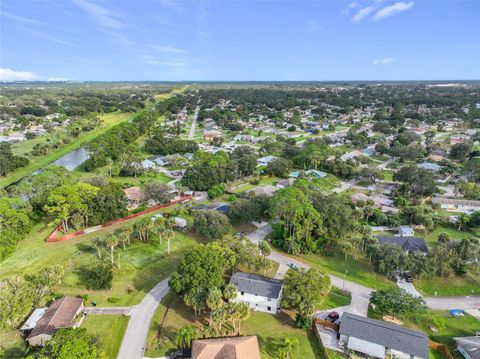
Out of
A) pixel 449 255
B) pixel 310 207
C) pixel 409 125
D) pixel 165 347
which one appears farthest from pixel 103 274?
pixel 409 125

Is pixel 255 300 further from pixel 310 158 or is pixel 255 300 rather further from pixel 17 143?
pixel 17 143

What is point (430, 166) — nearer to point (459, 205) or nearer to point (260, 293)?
point (459, 205)

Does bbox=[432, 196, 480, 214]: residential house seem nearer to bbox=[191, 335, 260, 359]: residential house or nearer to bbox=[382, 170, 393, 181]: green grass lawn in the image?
bbox=[382, 170, 393, 181]: green grass lawn

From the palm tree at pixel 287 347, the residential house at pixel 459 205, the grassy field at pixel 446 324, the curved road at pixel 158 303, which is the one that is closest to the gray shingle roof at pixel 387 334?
the grassy field at pixel 446 324

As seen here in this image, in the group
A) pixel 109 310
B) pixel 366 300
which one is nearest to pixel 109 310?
pixel 109 310

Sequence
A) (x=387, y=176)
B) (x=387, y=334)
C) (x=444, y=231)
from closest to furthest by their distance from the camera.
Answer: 1. (x=387, y=334)
2. (x=444, y=231)
3. (x=387, y=176)

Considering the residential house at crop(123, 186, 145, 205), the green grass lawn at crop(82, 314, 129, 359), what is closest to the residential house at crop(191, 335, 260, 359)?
Answer: the green grass lawn at crop(82, 314, 129, 359)
